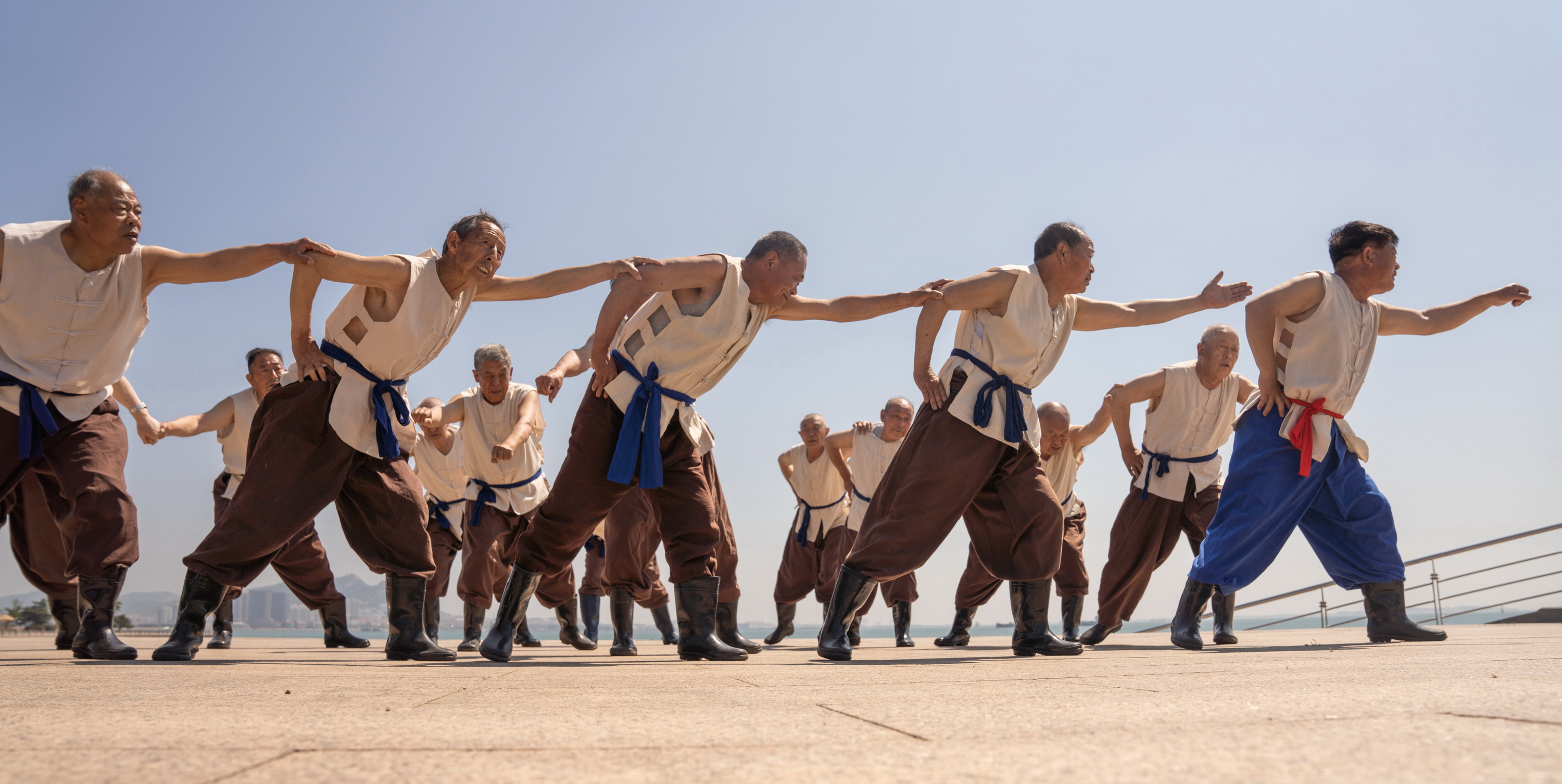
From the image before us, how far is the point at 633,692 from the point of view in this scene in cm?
265

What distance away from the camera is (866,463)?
10.4 m

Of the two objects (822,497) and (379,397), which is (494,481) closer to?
(379,397)

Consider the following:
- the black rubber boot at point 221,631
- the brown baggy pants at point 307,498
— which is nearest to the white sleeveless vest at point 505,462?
the black rubber boot at point 221,631

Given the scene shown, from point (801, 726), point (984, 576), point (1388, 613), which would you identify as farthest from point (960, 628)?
point (801, 726)

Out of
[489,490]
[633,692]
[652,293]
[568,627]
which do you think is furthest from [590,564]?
[633,692]

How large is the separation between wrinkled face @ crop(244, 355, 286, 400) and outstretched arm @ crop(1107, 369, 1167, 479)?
6.15 m

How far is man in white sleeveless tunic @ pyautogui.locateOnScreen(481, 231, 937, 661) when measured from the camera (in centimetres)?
491

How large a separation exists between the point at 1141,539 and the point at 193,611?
576 cm

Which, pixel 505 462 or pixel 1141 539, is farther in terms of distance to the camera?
pixel 505 462

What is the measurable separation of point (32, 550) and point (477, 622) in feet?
11.1

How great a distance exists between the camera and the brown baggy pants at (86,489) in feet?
15.4

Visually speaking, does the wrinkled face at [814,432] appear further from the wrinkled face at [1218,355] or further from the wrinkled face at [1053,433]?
the wrinkled face at [1218,355]

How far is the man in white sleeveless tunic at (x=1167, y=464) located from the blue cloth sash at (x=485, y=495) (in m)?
4.37

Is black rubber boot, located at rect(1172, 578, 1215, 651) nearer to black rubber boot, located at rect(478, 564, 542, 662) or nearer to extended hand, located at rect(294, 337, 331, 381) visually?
black rubber boot, located at rect(478, 564, 542, 662)
